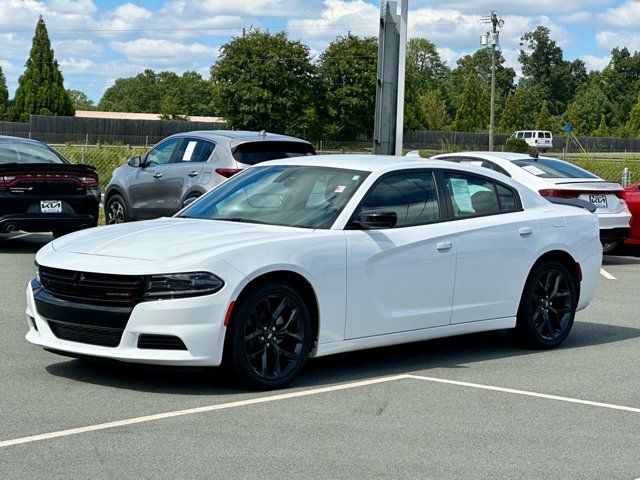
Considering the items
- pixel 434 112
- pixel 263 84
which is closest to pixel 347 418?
pixel 263 84

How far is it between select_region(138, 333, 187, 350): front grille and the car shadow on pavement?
20 centimetres

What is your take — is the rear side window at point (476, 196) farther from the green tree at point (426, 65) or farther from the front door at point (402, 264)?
the green tree at point (426, 65)

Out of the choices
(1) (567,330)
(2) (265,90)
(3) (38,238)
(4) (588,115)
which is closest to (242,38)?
(2) (265,90)

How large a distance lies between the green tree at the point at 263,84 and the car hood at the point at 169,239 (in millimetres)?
69115

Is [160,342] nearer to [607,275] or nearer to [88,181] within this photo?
[88,181]

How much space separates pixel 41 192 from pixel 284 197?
767 cm

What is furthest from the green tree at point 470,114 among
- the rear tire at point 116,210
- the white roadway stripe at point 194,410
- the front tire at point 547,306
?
the white roadway stripe at point 194,410

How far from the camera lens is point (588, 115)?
410 feet

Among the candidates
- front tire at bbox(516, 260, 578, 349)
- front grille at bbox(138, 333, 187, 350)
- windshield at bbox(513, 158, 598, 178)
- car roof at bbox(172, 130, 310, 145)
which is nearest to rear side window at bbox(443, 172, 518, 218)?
front tire at bbox(516, 260, 578, 349)

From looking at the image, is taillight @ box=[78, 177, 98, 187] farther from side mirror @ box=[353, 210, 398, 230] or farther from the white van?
the white van

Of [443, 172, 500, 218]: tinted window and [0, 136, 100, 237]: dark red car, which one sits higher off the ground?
[443, 172, 500, 218]: tinted window

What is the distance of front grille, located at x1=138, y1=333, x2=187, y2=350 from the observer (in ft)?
23.1

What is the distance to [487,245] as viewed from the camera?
28.8 feet

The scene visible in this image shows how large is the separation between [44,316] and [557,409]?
3.20m
